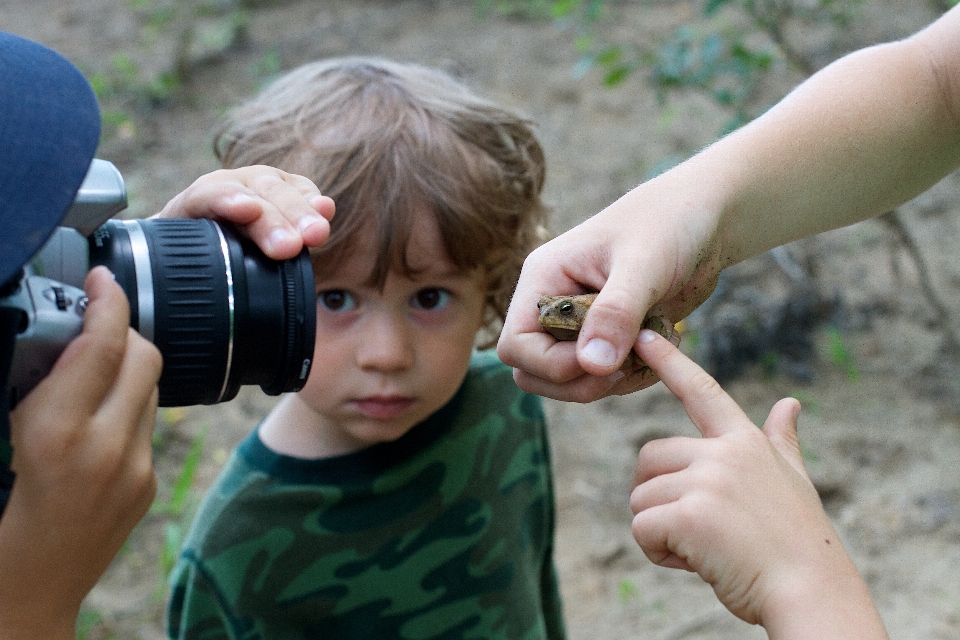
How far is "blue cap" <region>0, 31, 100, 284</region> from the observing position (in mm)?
941

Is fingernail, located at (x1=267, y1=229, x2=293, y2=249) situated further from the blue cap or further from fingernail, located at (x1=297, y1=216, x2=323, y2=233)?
the blue cap

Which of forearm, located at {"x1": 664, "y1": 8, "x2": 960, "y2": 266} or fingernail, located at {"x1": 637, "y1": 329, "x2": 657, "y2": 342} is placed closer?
fingernail, located at {"x1": 637, "y1": 329, "x2": 657, "y2": 342}

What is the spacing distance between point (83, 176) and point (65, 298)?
0.17 metres

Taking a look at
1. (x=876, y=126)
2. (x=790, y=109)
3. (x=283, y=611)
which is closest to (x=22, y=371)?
(x=283, y=611)

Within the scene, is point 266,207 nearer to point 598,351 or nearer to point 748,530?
point 598,351

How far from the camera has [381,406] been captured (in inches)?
71.4

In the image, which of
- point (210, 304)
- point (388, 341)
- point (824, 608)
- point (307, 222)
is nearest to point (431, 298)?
point (388, 341)

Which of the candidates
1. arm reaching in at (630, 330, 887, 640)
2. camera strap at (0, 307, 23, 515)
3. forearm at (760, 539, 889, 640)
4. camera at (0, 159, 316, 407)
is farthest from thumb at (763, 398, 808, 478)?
camera strap at (0, 307, 23, 515)

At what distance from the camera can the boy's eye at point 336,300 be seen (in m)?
1.80

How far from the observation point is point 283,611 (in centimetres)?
192

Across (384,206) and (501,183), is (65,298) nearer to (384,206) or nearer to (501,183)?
(384,206)

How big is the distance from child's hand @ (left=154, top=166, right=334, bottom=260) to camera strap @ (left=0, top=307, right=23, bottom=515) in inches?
15.7

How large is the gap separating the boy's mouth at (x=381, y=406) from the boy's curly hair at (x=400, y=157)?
23cm

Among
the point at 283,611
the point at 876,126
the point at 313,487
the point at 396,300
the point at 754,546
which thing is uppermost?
the point at 876,126
